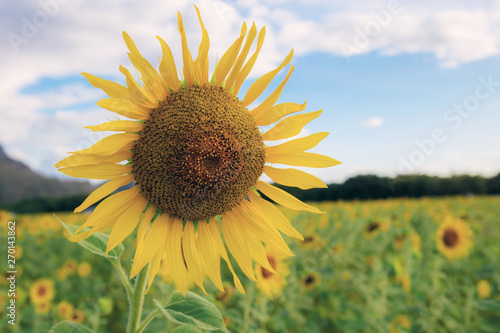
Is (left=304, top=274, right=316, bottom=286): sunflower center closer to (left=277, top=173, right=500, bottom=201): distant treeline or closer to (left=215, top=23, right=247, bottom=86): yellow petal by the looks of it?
(left=215, top=23, right=247, bottom=86): yellow petal

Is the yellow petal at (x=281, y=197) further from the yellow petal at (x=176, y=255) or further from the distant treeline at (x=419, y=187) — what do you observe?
the distant treeline at (x=419, y=187)

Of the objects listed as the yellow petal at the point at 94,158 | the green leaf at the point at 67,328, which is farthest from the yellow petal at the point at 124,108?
the green leaf at the point at 67,328

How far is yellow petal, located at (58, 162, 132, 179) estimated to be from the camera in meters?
1.58

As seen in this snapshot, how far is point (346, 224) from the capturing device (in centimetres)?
724

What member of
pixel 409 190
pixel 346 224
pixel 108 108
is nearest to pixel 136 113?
pixel 108 108

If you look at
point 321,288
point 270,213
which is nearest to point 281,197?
point 270,213

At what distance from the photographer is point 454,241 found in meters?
6.05

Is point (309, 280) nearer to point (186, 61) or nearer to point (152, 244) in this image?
point (152, 244)

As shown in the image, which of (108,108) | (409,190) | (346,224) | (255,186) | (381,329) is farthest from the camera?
(409,190)

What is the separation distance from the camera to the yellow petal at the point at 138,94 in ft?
5.07

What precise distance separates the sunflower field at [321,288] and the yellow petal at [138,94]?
0.71 meters

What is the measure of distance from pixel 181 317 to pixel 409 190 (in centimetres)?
2878

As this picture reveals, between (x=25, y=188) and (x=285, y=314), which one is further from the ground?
(x=285, y=314)

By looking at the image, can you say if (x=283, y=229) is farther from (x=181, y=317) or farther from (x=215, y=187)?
(x=181, y=317)
